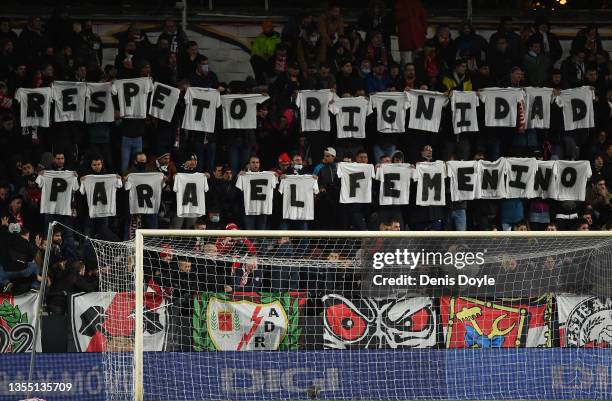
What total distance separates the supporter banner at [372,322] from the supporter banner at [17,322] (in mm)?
4206

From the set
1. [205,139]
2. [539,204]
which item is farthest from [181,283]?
[539,204]

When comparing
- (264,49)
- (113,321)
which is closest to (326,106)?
(264,49)

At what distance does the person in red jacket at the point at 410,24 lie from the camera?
23.5m

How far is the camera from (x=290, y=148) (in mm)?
22281

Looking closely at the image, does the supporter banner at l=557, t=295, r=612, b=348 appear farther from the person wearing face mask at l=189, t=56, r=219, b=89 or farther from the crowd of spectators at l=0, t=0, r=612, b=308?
the person wearing face mask at l=189, t=56, r=219, b=89

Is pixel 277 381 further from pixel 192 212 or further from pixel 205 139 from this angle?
pixel 205 139

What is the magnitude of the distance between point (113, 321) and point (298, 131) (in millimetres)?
5426

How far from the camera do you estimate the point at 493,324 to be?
734 inches

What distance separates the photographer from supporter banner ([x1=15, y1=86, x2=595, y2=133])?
21.3 meters

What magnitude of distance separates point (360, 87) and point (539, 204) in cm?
365

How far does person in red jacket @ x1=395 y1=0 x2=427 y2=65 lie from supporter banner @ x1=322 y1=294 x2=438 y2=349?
6.72 metres

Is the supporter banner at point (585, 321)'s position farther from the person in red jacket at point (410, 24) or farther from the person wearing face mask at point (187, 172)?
the person in red jacket at point (410, 24)

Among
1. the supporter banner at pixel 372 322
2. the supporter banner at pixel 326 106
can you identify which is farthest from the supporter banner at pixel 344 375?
the supporter banner at pixel 326 106

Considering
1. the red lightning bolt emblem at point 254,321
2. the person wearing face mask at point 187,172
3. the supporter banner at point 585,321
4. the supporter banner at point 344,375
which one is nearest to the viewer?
the supporter banner at point 344,375
